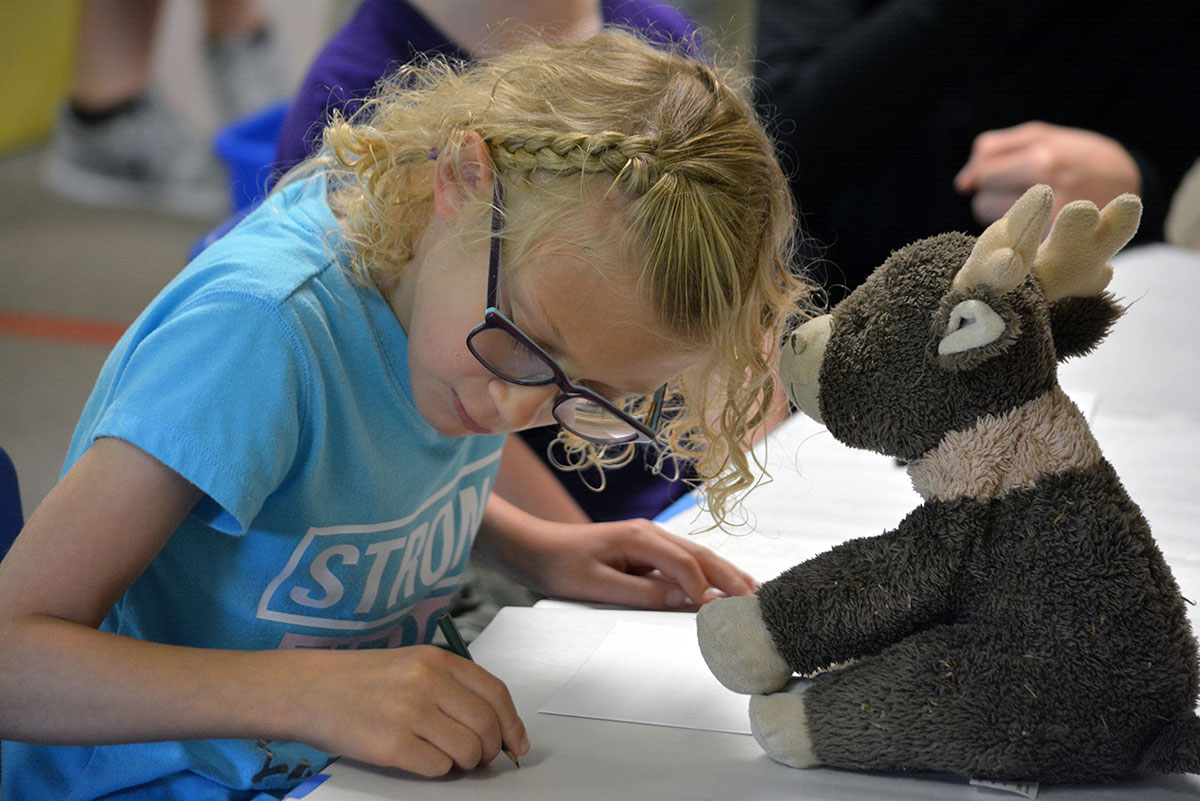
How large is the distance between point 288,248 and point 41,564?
0.81ft

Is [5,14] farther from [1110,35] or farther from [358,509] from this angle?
[358,509]

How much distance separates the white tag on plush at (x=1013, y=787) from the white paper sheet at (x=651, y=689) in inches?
5.3

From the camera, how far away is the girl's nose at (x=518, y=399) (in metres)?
0.71

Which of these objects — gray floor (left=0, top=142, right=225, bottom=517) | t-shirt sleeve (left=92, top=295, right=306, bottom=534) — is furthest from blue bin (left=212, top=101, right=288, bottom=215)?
t-shirt sleeve (left=92, top=295, right=306, bottom=534)

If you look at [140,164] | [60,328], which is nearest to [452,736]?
[60,328]

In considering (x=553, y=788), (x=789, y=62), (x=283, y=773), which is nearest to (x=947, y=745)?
(x=553, y=788)

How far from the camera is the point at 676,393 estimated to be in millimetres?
912

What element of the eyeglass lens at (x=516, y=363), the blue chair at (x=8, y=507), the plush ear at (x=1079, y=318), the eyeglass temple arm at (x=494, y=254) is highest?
the eyeglass temple arm at (x=494, y=254)

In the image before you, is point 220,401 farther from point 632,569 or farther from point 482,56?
point 482,56

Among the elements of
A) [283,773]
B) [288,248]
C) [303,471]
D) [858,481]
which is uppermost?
[288,248]

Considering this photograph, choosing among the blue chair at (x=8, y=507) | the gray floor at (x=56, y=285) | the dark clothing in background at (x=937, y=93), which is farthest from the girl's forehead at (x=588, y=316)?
the gray floor at (x=56, y=285)

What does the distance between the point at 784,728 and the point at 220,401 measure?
356 millimetres

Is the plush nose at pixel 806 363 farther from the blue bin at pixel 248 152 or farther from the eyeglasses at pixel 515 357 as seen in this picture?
the blue bin at pixel 248 152

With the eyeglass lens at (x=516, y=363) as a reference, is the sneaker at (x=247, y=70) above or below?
below
